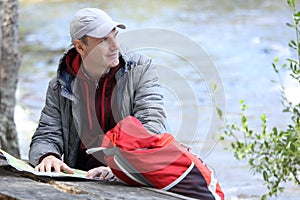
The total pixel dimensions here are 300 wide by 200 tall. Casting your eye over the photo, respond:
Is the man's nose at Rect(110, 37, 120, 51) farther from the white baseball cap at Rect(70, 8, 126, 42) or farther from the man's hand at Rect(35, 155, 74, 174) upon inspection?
the man's hand at Rect(35, 155, 74, 174)

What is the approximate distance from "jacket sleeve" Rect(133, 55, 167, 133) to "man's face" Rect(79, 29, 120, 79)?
145 millimetres

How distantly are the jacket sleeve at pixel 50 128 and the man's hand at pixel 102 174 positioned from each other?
0.27 metres

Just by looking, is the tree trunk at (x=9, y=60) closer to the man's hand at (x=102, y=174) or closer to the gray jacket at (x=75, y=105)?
the gray jacket at (x=75, y=105)

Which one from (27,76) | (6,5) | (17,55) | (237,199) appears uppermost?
(6,5)

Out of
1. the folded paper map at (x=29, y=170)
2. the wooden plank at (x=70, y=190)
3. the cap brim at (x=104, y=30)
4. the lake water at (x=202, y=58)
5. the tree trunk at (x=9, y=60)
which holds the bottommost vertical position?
the lake water at (x=202, y=58)

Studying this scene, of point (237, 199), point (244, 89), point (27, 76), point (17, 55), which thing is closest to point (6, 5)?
point (17, 55)

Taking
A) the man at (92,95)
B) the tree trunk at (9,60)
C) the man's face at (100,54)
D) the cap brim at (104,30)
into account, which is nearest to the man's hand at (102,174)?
the man at (92,95)

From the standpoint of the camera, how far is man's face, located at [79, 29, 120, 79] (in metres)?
3.21

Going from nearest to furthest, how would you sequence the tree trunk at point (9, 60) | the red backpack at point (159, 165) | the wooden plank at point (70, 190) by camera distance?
the wooden plank at point (70, 190), the red backpack at point (159, 165), the tree trunk at point (9, 60)

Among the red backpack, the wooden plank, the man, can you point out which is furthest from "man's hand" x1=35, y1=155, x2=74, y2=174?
the red backpack

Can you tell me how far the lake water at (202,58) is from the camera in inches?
240

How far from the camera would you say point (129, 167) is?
2852 millimetres

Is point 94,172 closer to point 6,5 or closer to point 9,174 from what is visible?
point 9,174

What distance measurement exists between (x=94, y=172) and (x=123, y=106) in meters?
0.32
